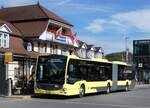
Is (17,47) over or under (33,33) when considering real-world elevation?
under

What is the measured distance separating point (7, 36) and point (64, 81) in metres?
22.1

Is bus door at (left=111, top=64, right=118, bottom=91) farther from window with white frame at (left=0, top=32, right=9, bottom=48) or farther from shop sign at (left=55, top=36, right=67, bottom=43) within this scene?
shop sign at (left=55, top=36, right=67, bottom=43)

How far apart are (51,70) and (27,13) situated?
102 ft

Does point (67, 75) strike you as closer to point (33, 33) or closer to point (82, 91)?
point (82, 91)

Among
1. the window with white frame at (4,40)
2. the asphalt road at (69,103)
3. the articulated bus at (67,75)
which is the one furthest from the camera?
the window with white frame at (4,40)

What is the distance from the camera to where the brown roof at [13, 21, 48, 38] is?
180 feet

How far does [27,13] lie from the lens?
195 ft

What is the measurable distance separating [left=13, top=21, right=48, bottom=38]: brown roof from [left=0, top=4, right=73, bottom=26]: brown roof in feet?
2.40

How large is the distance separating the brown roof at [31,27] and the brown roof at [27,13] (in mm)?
731

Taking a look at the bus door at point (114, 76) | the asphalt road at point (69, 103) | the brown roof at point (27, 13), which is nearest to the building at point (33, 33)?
the brown roof at point (27, 13)

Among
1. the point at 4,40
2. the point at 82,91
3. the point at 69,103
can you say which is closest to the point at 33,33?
the point at 4,40

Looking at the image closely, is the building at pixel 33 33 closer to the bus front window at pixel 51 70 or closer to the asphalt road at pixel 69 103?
the bus front window at pixel 51 70

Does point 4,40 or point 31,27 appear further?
point 31,27

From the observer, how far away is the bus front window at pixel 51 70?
94.8ft
